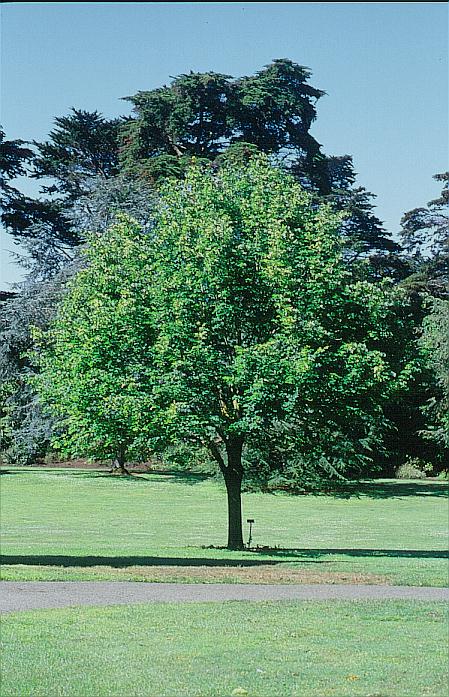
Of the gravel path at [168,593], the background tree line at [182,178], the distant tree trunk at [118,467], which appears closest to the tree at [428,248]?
the background tree line at [182,178]

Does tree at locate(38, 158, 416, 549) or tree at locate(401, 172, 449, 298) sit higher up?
tree at locate(401, 172, 449, 298)

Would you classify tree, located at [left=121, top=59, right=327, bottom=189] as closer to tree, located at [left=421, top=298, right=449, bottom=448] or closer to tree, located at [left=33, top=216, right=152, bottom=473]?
tree, located at [left=421, top=298, right=449, bottom=448]

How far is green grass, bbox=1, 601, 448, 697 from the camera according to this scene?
6395mm

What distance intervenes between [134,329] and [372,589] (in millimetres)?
6958

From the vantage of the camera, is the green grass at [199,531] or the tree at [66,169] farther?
the tree at [66,169]

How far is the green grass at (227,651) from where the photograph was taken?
21.0 feet

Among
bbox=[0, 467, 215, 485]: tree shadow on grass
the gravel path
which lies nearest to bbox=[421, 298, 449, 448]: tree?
bbox=[0, 467, 215, 485]: tree shadow on grass

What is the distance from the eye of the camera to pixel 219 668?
694cm

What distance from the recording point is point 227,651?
297 inches

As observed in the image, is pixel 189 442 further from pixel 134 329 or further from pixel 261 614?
pixel 261 614

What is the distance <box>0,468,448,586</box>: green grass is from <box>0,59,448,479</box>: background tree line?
238 centimetres

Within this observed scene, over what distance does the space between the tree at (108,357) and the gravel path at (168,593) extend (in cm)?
491

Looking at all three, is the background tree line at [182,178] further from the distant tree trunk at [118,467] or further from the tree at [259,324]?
the tree at [259,324]

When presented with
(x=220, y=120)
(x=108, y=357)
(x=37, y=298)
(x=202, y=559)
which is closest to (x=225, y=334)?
(x=108, y=357)
